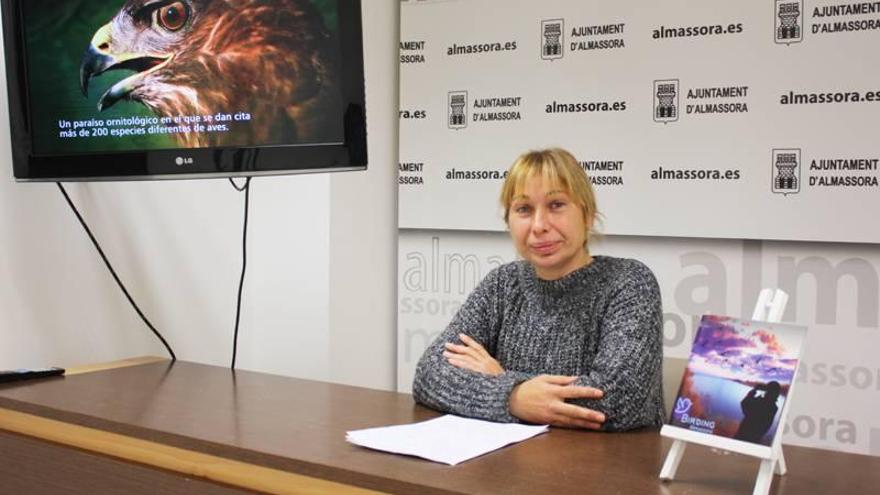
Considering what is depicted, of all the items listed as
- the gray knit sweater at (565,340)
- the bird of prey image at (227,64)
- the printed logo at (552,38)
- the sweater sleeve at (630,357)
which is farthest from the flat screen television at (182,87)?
the printed logo at (552,38)

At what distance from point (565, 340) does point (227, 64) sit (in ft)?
3.50

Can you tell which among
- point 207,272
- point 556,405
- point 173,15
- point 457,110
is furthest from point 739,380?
point 457,110

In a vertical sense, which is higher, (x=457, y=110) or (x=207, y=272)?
(x=457, y=110)

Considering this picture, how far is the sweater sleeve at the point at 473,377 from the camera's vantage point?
1825mm

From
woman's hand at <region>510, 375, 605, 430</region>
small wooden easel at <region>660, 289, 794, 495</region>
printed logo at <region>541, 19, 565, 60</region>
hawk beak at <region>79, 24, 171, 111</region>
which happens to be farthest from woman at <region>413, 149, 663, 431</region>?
printed logo at <region>541, 19, 565, 60</region>

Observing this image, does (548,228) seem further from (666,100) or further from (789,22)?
(789,22)

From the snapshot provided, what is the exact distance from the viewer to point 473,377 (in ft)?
6.22

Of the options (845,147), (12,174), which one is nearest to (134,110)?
(12,174)

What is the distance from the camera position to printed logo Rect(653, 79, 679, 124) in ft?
9.98

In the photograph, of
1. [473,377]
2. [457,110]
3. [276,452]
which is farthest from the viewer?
[457,110]

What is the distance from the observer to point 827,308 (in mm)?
2859

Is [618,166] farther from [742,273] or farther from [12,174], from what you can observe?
[12,174]

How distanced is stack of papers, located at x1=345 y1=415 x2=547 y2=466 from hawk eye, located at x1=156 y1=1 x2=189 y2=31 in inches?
48.4

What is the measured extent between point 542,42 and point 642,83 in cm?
41
